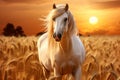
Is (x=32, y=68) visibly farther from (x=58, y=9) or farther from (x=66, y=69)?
(x=58, y=9)

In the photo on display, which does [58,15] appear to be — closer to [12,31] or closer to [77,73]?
[77,73]

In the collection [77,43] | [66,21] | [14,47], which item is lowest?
[14,47]

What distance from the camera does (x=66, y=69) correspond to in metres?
6.14

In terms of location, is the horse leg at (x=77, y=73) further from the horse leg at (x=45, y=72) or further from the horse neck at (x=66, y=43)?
the horse leg at (x=45, y=72)

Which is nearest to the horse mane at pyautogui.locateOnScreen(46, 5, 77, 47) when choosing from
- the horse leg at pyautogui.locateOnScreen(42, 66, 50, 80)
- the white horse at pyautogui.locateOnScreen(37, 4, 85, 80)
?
the white horse at pyautogui.locateOnScreen(37, 4, 85, 80)

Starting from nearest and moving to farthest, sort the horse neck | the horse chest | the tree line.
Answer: the horse neck
the horse chest
the tree line

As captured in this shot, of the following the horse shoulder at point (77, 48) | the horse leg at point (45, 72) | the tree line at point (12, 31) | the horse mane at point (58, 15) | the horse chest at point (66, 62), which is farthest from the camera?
the tree line at point (12, 31)

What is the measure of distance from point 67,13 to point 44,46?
140 cm

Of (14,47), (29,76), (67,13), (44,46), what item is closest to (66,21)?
(67,13)

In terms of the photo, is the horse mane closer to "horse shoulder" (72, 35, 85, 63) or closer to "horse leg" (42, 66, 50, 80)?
"horse shoulder" (72, 35, 85, 63)

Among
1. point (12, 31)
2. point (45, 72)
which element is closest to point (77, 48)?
point (45, 72)

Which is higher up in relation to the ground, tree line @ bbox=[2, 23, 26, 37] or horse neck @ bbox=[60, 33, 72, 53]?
horse neck @ bbox=[60, 33, 72, 53]

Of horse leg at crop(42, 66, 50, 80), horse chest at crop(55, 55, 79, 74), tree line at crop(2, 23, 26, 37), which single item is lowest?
tree line at crop(2, 23, 26, 37)

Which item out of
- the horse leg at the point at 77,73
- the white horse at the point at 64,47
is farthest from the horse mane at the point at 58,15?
the horse leg at the point at 77,73
